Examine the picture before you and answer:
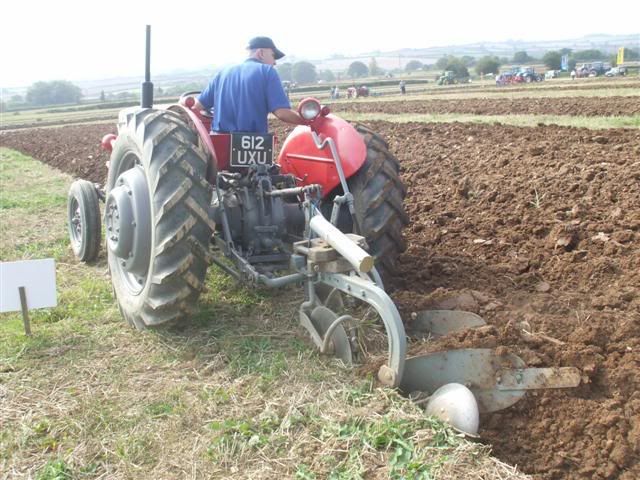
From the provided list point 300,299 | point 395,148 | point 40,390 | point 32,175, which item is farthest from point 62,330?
point 32,175

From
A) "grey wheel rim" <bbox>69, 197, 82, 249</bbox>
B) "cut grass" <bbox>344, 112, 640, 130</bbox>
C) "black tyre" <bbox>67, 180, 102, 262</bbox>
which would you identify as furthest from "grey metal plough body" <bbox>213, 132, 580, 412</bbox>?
"cut grass" <bbox>344, 112, 640, 130</bbox>

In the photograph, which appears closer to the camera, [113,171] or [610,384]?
[610,384]

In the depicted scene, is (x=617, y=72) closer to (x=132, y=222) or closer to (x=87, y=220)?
(x=87, y=220)

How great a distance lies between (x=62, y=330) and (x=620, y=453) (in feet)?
10.4

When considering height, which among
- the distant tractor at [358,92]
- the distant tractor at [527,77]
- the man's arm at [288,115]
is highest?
the distant tractor at [527,77]

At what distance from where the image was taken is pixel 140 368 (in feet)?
12.0

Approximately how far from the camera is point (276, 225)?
4.24 m

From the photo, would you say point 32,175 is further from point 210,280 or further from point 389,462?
point 389,462

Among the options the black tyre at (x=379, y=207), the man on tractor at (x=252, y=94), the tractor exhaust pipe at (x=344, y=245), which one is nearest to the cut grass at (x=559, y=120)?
the black tyre at (x=379, y=207)

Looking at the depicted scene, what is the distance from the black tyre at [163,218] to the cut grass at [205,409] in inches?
13.1

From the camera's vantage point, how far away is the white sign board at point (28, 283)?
402 centimetres

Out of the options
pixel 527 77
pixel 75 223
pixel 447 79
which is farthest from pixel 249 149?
pixel 447 79

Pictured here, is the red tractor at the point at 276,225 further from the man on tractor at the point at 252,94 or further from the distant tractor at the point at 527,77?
the distant tractor at the point at 527,77

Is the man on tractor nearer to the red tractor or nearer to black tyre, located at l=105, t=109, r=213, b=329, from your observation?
the red tractor
